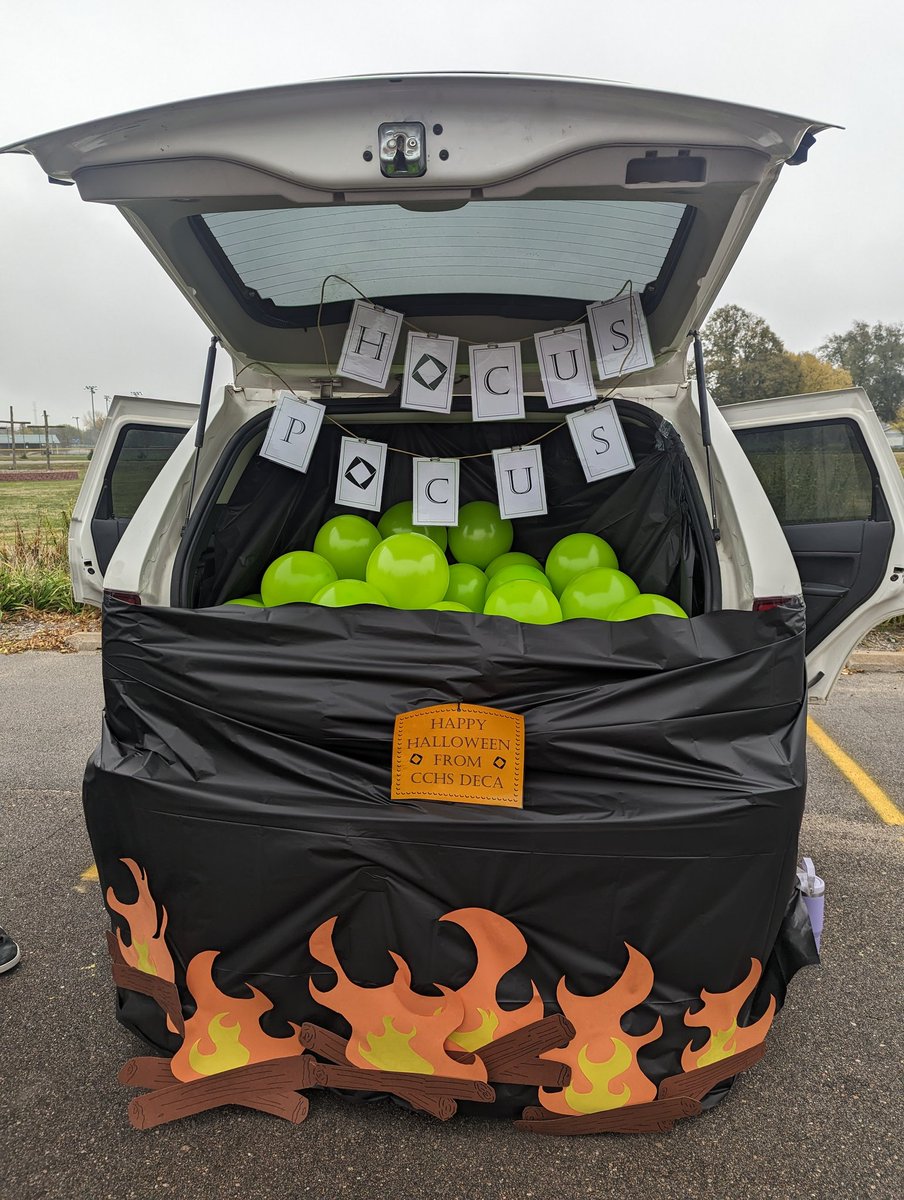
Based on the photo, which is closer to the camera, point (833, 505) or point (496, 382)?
point (496, 382)

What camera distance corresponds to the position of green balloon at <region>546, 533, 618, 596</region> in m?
2.30

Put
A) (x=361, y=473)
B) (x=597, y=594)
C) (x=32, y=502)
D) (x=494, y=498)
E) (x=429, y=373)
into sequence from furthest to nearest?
1. (x=32, y=502)
2. (x=494, y=498)
3. (x=361, y=473)
4. (x=429, y=373)
5. (x=597, y=594)

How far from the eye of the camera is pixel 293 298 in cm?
238

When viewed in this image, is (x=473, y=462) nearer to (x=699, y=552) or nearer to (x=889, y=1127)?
(x=699, y=552)

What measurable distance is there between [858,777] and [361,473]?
2961 millimetres

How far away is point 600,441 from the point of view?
7.47 ft

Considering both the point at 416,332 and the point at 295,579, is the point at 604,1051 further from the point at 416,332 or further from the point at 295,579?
the point at 416,332

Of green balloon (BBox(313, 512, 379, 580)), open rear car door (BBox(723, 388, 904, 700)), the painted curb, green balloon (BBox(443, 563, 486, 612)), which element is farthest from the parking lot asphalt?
the painted curb

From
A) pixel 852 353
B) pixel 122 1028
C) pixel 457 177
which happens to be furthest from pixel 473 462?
pixel 852 353

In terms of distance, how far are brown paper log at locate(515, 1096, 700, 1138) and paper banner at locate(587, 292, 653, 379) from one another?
6.14 feet

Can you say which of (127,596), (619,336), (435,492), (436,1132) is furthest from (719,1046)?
(619,336)

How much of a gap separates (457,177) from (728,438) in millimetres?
1047

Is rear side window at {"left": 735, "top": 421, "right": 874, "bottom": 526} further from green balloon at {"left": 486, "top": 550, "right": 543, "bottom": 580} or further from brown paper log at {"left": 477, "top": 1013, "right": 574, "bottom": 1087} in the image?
brown paper log at {"left": 477, "top": 1013, "right": 574, "bottom": 1087}

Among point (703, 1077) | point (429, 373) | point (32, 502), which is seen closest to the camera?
point (703, 1077)
